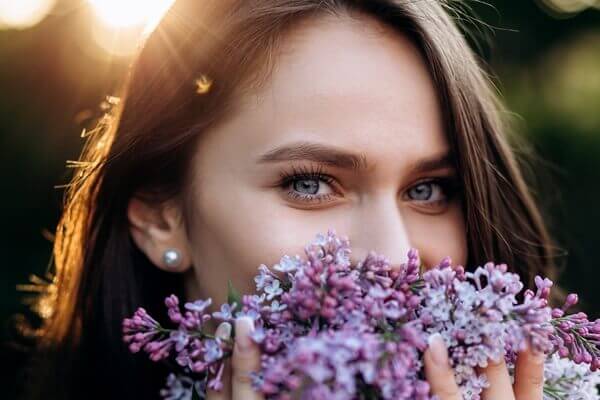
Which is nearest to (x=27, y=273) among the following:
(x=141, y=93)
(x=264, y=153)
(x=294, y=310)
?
(x=141, y=93)

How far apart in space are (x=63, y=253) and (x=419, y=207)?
1.57 m

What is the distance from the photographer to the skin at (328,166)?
214 cm

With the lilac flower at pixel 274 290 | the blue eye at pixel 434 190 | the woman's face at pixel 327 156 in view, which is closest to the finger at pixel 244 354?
the lilac flower at pixel 274 290

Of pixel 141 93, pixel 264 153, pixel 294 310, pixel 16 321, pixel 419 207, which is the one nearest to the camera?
pixel 294 310

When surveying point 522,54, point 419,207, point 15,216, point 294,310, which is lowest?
point 294,310

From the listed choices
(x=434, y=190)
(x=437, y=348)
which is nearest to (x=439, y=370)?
(x=437, y=348)

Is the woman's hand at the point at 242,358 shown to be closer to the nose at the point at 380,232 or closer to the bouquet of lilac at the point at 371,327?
the bouquet of lilac at the point at 371,327

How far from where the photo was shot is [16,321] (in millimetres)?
4875

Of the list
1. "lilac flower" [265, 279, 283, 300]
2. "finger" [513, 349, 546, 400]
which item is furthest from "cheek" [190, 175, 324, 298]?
"finger" [513, 349, 546, 400]

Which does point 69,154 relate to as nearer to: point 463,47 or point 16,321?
point 16,321

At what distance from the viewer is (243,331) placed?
1768 mm

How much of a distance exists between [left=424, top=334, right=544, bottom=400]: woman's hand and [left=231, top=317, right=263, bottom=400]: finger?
44 cm

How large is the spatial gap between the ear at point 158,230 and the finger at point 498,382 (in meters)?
1.13

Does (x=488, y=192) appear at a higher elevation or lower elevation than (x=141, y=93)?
lower
